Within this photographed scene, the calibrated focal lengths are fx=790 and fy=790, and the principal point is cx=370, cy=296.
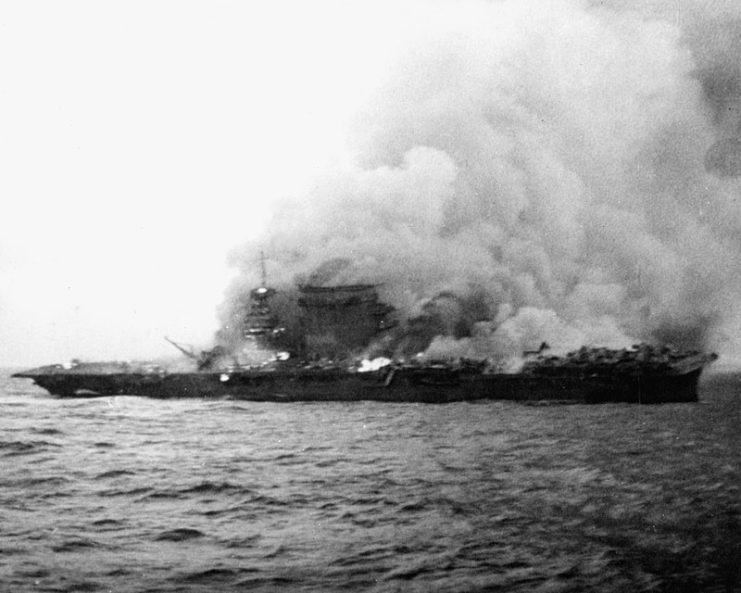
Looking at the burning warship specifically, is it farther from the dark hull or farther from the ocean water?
A: the ocean water

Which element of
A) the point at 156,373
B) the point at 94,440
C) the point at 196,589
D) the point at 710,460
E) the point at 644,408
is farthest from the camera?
the point at 156,373

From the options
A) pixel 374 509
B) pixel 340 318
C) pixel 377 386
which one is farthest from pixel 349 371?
pixel 374 509

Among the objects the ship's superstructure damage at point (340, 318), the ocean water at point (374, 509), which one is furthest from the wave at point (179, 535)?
the ship's superstructure damage at point (340, 318)

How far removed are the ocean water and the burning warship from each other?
10.3 metres

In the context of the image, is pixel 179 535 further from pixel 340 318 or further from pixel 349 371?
pixel 340 318

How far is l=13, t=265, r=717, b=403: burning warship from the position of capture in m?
40.2

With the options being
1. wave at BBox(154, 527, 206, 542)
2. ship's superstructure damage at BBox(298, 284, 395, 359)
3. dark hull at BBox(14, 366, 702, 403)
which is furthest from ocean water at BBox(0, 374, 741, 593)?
ship's superstructure damage at BBox(298, 284, 395, 359)

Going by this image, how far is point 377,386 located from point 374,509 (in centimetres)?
2721

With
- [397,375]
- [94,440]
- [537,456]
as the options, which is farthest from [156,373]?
[537,456]

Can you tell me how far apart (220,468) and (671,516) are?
37.1 ft

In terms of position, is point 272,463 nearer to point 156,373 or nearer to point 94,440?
point 94,440

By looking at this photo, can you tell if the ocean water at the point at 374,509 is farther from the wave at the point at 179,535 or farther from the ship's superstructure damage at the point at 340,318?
the ship's superstructure damage at the point at 340,318

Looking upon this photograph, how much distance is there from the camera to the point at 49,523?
15633 mm

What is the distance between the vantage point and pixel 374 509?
16609 mm
